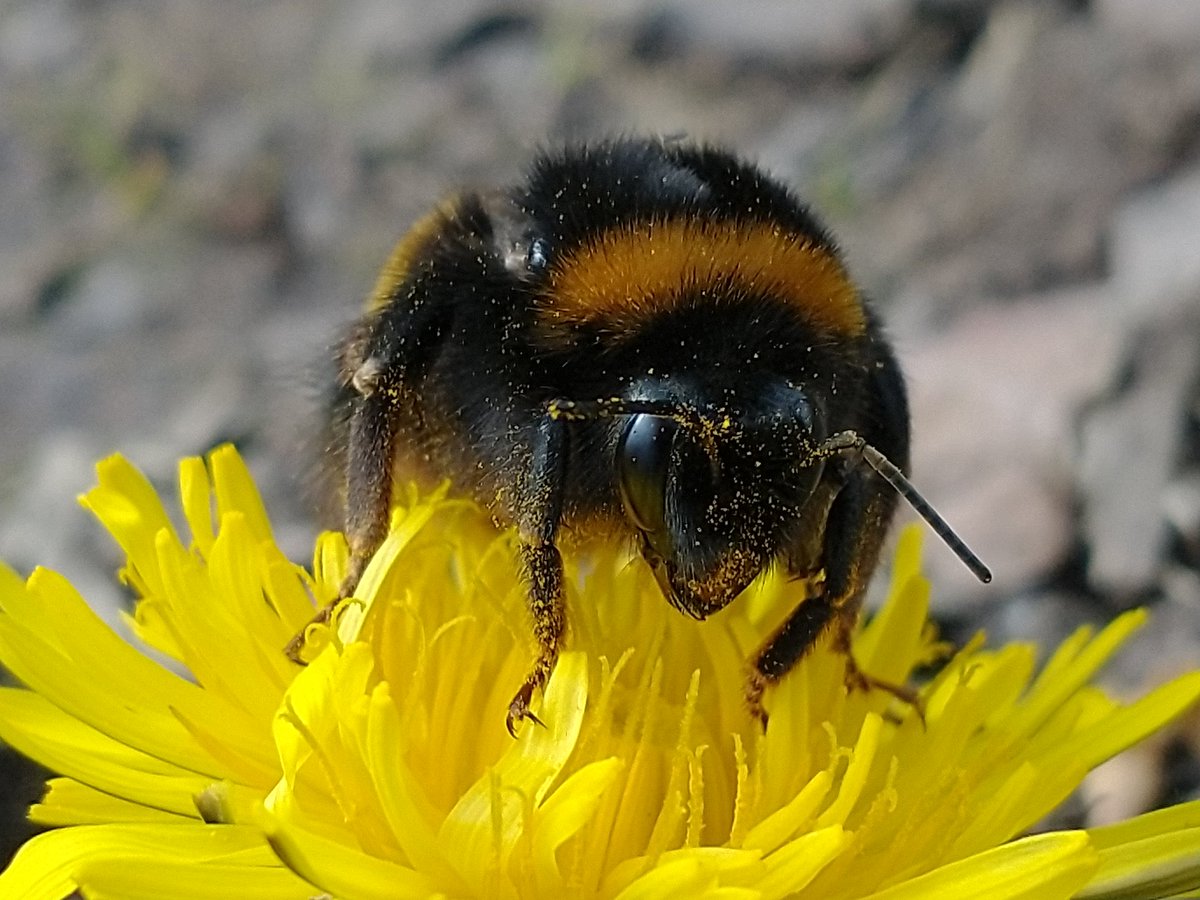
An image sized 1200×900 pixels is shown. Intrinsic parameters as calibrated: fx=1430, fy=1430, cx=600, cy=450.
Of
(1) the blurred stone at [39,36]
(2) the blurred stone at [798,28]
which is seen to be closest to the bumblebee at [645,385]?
(2) the blurred stone at [798,28]

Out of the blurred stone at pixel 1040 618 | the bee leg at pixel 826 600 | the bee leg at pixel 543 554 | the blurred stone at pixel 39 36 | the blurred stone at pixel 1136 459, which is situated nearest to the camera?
the bee leg at pixel 543 554

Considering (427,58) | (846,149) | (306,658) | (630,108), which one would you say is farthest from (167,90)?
(306,658)

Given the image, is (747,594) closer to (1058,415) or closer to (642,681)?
(642,681)

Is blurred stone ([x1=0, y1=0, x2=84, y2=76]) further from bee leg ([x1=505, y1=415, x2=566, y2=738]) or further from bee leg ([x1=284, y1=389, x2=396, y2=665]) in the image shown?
bee leg ([x1=505, y1=415, x2=566, y2=738])

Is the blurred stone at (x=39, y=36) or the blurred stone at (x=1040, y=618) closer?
the blurred stone at (x=1040, y=618)

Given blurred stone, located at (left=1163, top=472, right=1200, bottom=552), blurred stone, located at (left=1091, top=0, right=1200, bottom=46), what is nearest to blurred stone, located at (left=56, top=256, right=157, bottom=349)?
blurred stone, located at (left=1163, top=472, right=1200, bottom=552)

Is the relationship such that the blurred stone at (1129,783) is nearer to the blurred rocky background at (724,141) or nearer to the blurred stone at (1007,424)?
the blurred rocky background at (724,141)

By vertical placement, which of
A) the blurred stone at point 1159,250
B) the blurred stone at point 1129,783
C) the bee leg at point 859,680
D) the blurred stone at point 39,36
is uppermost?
the blurred stone at point 39,36

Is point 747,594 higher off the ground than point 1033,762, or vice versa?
point 747,594
